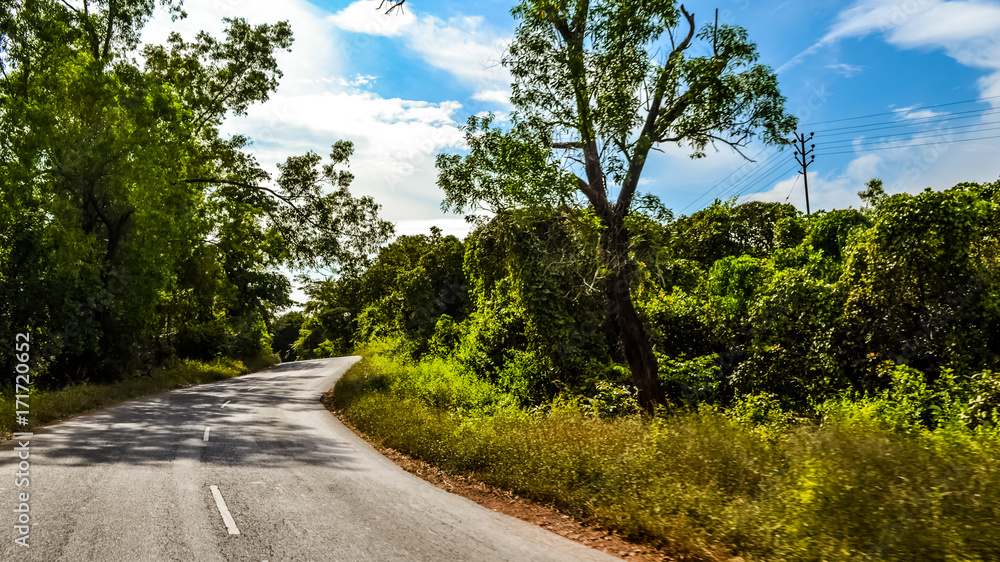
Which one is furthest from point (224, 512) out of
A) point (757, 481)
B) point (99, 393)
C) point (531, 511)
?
point (99, 393)

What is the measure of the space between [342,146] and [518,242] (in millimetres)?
15159

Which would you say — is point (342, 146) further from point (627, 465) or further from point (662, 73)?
point (627, 465)

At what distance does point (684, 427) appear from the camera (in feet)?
26.9

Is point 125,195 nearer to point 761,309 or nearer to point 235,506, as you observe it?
point 235,506

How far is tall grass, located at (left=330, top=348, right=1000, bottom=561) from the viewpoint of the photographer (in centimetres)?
476

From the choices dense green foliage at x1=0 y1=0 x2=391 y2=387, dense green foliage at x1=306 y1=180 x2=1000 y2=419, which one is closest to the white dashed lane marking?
dense green foliage at x1=306 y1=180 x2=1000 y2=419

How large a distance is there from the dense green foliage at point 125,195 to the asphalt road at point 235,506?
29.5 feet

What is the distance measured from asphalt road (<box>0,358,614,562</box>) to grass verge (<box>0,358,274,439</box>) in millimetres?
1733

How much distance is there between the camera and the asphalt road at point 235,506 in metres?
5.51

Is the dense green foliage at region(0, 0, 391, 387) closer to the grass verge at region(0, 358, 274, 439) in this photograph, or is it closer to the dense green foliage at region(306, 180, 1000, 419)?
the grass verge at region(0, 358, 274, 439)

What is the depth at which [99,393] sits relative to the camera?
17.7 m

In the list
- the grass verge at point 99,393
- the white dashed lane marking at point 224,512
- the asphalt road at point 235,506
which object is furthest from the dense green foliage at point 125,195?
the white dashed lane marking at point 224,512

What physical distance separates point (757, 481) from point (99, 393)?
776 inches

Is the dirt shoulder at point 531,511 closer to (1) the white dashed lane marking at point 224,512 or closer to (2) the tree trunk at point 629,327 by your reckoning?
(1) the white dashed lane marking at point 224,512
